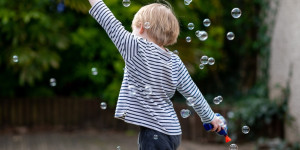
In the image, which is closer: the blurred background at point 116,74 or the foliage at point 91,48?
the blurred background at point 116,74

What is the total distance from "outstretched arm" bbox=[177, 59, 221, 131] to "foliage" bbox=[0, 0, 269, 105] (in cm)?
349

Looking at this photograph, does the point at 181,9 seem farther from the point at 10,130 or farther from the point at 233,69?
the point at 10,130

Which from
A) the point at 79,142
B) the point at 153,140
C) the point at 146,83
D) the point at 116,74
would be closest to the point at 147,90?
the point at 146,83

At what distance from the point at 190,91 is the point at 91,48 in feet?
16.3

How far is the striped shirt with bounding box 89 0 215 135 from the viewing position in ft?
8.77

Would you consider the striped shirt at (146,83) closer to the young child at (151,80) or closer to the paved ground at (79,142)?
the young child at (151,80)

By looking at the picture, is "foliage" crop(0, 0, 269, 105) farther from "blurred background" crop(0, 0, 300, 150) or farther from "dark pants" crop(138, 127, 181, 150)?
"dark pants" crop(138, 127, 181, 150)

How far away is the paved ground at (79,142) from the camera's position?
21.9 ft

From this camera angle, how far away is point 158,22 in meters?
2.78

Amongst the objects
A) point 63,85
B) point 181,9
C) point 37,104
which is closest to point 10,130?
point 37,104

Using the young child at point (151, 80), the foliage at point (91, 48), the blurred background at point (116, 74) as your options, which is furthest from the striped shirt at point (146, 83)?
the foliage at point (91, 48)

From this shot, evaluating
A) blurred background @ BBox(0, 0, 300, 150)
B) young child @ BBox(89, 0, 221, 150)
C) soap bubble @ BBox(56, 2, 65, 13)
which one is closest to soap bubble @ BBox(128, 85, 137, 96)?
young child @ BBox(89, 0, 221, 150)

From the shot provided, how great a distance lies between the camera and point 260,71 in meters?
7.15

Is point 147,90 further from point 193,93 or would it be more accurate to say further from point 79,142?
point 79,142
